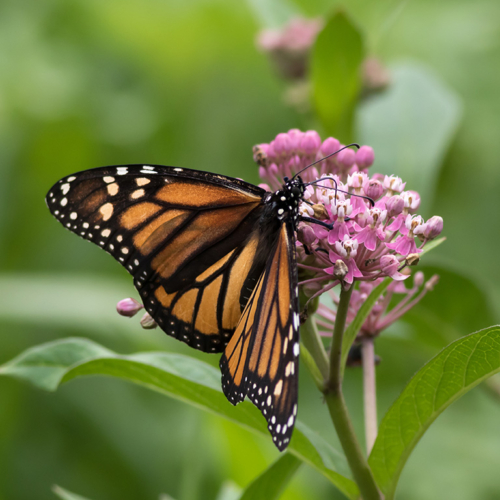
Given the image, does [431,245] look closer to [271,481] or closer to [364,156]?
[364,156]

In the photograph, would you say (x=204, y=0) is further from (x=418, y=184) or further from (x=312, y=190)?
(x=312, y=190)

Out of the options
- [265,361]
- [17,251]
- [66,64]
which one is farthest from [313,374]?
[66,64]

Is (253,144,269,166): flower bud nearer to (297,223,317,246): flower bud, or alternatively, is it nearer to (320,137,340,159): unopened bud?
(320,137,340,159): unopened bud

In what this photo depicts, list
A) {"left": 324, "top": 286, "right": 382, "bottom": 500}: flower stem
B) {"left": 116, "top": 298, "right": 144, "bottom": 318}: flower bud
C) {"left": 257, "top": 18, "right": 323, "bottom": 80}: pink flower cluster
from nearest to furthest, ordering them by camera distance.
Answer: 1. {"left": 324, "top": 286, "right": 382, "bottom": 500}: flower stem
2. {"left": 116, "top": 298, "right": 144, "bottom": 318}: flower bud
3. {"left": 257, "top": 18, "right": 323, "bottom": 80}: pink flower cluster

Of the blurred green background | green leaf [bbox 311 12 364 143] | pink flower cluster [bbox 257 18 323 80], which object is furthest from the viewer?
pink flower cluster [bbox 257 18 323 80]

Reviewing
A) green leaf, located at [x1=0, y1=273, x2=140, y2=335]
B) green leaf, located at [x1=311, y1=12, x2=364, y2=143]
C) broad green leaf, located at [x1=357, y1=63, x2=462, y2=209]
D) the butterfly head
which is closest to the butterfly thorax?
the butterfly head

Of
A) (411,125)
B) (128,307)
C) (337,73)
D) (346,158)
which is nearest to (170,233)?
(128,307)
